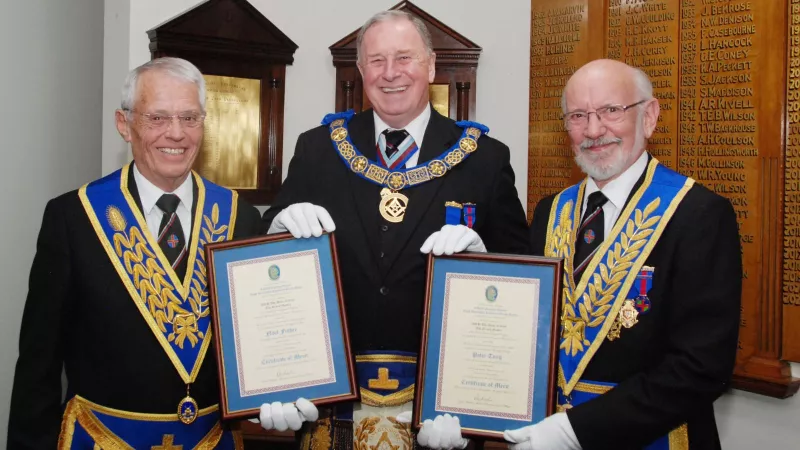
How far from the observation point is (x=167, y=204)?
2.02 metres

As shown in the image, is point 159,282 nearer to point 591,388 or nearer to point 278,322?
point 278,322

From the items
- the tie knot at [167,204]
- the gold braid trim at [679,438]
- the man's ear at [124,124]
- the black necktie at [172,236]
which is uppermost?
the man's ear at [124,124]

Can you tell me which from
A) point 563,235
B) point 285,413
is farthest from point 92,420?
point 563,235

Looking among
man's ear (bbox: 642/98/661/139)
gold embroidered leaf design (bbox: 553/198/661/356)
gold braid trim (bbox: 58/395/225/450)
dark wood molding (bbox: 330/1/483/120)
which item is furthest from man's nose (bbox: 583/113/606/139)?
dark wood molding (bbox: 330/1/483/120)

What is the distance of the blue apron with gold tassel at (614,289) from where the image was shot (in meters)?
1.89

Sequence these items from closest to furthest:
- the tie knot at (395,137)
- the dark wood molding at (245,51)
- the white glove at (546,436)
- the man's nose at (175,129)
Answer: the white glove at (546,436) → the man's nose at (175,129) → the tie knot at (395,137) → the dark wood molding at (245,51)

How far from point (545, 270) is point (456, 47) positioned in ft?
8.41

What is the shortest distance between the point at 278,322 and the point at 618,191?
108 cm

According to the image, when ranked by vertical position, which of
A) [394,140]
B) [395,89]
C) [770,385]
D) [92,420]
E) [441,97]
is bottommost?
[770,385]

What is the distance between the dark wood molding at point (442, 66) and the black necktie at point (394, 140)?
6.20ft

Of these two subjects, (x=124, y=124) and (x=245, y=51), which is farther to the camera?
(x=245, y=51)

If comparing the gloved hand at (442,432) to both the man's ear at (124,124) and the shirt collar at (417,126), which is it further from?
the man's ear at (124,124)

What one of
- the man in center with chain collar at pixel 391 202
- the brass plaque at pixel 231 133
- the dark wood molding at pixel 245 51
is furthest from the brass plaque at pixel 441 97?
the man in center with chain collar at pixel 391 202

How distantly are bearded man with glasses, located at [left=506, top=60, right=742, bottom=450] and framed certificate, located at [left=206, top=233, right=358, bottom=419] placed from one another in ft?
1.74
